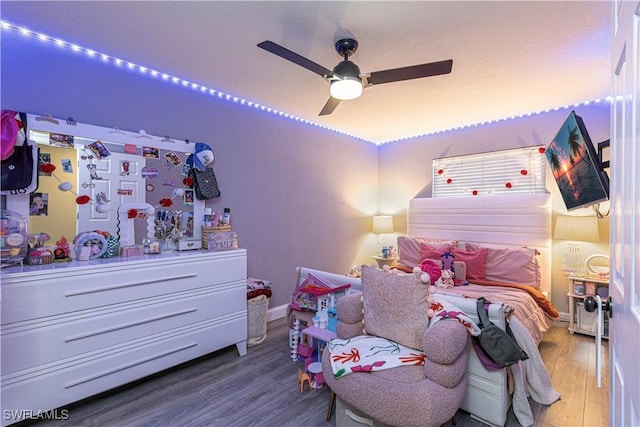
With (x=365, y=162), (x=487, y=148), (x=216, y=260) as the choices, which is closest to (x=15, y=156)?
(x=216, y=260)

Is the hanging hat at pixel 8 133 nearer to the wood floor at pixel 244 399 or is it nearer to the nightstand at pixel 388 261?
the wood floor at pixel 244 399

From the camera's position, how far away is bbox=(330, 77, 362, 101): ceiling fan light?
1.98 m

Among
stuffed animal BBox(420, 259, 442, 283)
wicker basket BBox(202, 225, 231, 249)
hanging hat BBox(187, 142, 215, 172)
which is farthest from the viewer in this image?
stuffed animal BBox(420, 259, 442, 283)

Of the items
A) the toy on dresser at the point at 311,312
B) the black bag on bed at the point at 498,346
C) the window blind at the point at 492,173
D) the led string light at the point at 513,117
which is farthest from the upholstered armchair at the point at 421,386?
the led string light at the point at 513,117

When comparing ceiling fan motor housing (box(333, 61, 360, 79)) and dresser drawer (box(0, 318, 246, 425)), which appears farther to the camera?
ceiling fan motor housing (box(333, 61, 360, 79))

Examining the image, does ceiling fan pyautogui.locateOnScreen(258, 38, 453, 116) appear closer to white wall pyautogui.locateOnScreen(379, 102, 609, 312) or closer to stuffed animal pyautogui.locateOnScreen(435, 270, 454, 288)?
stuffed animal pyautogui.locateOnScreen(435, 270, 454, 288)

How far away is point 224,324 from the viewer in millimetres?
2623

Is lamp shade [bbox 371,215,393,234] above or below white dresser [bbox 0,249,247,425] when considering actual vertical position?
above

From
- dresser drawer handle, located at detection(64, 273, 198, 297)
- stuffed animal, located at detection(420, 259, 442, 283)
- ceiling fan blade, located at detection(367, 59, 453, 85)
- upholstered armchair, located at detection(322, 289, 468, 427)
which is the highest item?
ceiling fan blade, located at detection(367, 59, 453, 85)

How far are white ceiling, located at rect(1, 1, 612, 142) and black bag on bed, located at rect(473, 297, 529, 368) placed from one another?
6.25ft

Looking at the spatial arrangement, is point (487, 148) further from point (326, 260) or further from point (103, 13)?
point (103, 13)

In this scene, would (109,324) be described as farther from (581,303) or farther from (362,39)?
(581,303)

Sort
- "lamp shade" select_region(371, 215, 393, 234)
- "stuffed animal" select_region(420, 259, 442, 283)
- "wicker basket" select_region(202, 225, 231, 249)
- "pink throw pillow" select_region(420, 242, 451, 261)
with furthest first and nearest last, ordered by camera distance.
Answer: "lamp shade" select_region(371, 215, 393, 234) → "pink throw pillow" select_region(420, 242, 451, 261) → "stuffed animal" select_region(420, 259, 442, 283) → "wicker basket" select_region(202, 225, 231, 249)

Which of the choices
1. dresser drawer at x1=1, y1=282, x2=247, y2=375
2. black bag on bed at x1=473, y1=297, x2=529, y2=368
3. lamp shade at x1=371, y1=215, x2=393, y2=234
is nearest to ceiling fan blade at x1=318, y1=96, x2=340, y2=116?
dresser drawer at x1=1, y1=282, x2=247, y2=375
